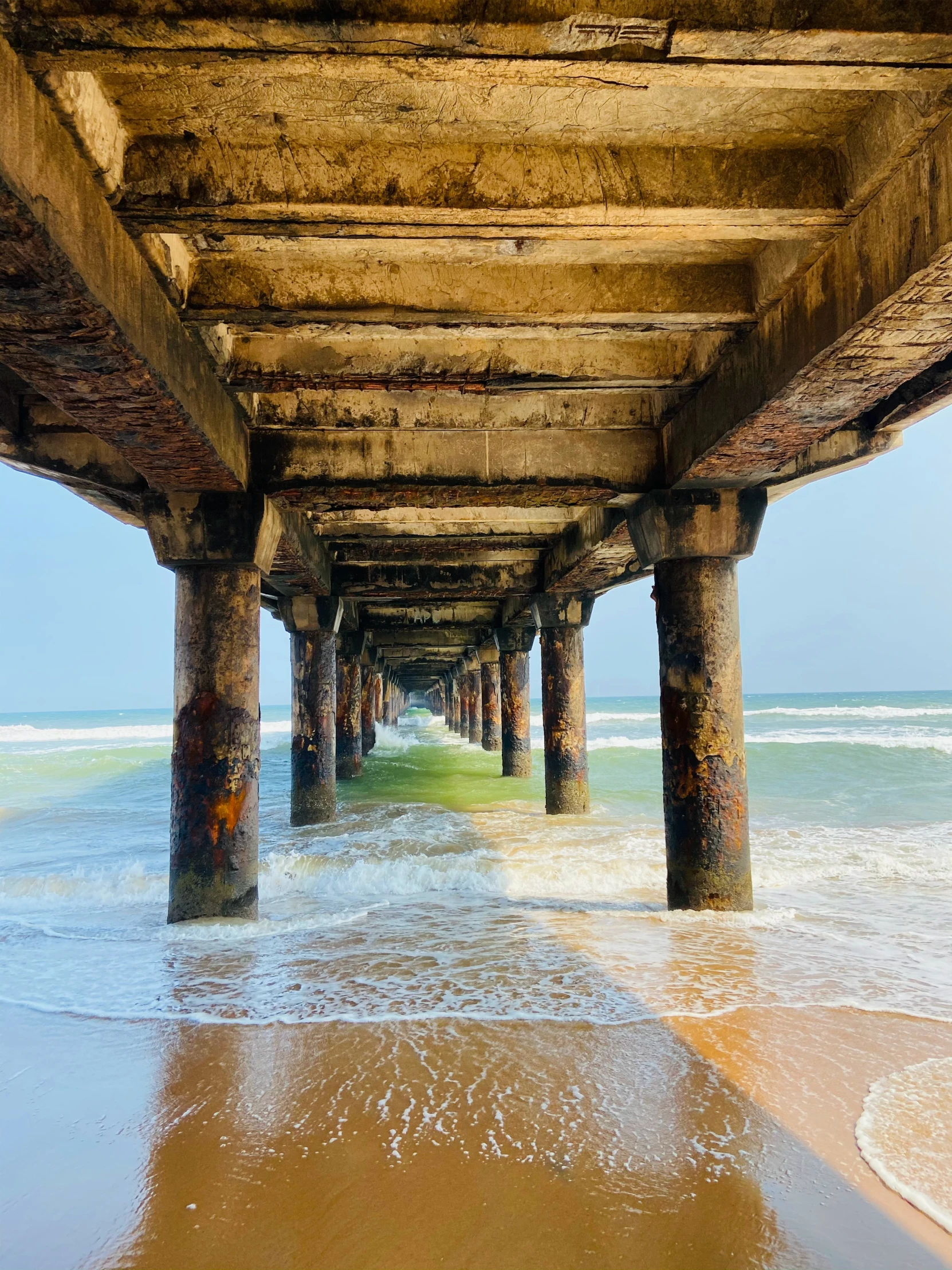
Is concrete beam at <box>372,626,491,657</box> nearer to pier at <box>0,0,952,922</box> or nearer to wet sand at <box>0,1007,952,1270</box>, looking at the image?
pier at <box>0,0,952,922</box>

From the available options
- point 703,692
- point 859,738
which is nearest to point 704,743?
point 703,692

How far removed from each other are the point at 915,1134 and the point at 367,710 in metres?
24.2

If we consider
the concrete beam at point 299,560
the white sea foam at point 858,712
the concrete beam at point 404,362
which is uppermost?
the concrete beam at point 404,362

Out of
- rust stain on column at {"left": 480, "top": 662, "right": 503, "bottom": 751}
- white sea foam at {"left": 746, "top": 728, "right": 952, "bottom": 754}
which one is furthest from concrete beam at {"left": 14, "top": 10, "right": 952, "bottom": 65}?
white sea foam at {"left": 746, "top": 728, "right": 952, "bottom": 754}

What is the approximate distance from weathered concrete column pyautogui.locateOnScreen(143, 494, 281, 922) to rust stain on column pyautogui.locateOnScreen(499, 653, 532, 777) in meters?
12.2

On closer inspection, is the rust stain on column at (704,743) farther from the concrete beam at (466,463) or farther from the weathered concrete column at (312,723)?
the weathered concrete column at (312,723)

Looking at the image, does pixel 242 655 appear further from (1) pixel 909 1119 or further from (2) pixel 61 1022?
(1) pixel 909 1119

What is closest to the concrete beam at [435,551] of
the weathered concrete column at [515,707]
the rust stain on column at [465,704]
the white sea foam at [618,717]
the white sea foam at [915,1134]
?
the weathered concrete column at [515,707]

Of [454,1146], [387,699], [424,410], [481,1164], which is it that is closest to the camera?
[481,1164]

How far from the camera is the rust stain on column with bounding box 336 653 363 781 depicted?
18172mm

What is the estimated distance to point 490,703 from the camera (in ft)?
86.4

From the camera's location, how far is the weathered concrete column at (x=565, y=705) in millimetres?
12852

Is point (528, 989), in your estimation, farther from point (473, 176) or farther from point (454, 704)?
point (454, 704)

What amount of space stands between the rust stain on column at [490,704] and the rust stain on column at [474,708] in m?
6.33
